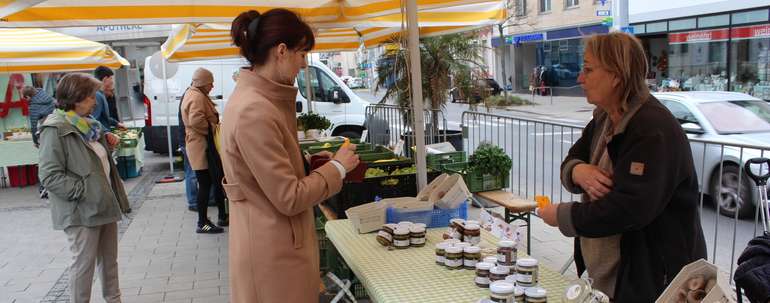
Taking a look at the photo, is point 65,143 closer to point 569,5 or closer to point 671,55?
point 671,55

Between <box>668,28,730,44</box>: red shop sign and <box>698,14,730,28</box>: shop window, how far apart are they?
0.23 meters

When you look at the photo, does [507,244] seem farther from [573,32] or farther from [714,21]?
[573,32]

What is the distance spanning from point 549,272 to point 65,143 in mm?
2915

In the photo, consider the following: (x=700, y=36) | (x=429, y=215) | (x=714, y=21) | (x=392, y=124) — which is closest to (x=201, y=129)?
(x=392, y=124)

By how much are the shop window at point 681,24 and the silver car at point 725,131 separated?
14744mm

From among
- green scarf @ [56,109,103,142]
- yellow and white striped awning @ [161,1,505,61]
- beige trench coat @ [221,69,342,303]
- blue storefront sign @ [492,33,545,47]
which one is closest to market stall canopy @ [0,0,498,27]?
yellow and white striped awning @ [161,1,505,61]

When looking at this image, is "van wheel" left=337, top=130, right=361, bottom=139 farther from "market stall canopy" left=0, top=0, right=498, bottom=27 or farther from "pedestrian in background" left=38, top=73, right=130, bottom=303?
"pedestrian in background" left=38, top=73, right=130, bottom=303

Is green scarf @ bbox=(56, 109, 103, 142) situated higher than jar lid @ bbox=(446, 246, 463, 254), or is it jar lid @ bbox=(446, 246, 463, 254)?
green scarf @ bbox=(56, 109, 103, 142)

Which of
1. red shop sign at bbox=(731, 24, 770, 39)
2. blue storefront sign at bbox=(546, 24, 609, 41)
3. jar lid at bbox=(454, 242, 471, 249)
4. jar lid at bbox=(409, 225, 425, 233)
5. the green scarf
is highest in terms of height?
blue storefront sign at bbox=(546, 24, 609, 41)

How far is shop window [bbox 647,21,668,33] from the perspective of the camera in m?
22.8

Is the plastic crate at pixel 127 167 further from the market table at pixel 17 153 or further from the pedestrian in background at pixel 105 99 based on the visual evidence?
the market table at pixel 17 153

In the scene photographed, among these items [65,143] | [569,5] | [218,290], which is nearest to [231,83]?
[218,290]

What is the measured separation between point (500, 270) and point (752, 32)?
20268mm

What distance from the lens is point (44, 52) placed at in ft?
29.7
